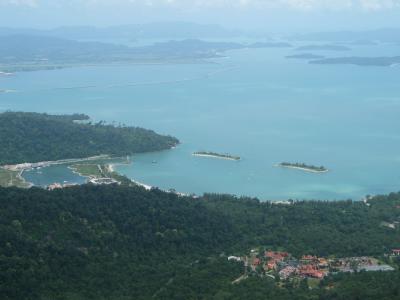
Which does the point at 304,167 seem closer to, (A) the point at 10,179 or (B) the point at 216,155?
(B) the point at 216,155

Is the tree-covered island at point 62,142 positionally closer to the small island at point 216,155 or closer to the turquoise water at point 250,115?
the turquoise water at point 250,115

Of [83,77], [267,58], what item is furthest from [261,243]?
[267,58]

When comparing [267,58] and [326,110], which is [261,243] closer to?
[326,110]

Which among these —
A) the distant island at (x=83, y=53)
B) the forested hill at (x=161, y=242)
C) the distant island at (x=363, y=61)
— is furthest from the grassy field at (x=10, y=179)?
the distant island at (x=363, y=61)

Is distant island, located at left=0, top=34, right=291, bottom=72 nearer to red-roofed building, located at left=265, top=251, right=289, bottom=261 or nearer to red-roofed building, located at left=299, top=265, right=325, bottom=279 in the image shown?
red-roofed building, located at left=265, top=251, right=289, bottom=261

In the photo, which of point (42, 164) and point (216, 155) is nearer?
point (42, 164)

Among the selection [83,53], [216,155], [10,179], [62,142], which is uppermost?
[83,53]

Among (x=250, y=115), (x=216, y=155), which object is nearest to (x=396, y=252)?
(x=216, y=155)

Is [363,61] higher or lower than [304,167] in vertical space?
higher
